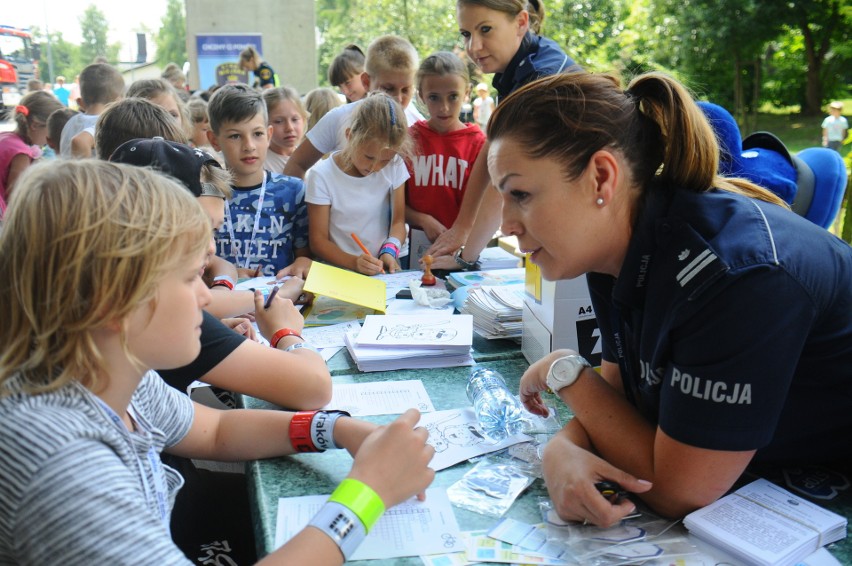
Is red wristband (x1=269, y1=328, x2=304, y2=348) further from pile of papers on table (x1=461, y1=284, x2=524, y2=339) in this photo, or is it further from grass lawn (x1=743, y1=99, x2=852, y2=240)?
grass lawn (x1=743, y1=99, x2=852, y2=240)

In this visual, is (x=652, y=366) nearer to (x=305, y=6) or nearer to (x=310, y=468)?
(x=310, y=468)

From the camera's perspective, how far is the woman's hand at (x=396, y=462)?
3.47ft

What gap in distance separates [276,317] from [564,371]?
2.63ft

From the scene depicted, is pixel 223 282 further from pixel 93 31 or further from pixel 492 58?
pixel 93 31

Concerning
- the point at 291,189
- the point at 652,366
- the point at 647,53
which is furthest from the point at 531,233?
the point at 647,53

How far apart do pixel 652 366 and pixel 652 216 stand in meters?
0.26

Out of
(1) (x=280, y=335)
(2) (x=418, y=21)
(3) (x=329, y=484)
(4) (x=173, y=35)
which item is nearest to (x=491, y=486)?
(3) (x=329, y=484)

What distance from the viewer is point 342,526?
98 centimetres

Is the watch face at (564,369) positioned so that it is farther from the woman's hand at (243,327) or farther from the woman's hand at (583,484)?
the woman's hand at (243,327)

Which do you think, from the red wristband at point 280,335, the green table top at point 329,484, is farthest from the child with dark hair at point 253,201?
the green table top at point 329,484

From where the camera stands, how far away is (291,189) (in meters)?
3.06

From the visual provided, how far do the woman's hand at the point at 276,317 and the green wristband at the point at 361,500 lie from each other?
79 cm

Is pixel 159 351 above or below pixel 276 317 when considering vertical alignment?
above

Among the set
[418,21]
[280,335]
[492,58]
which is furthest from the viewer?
[418,21]
